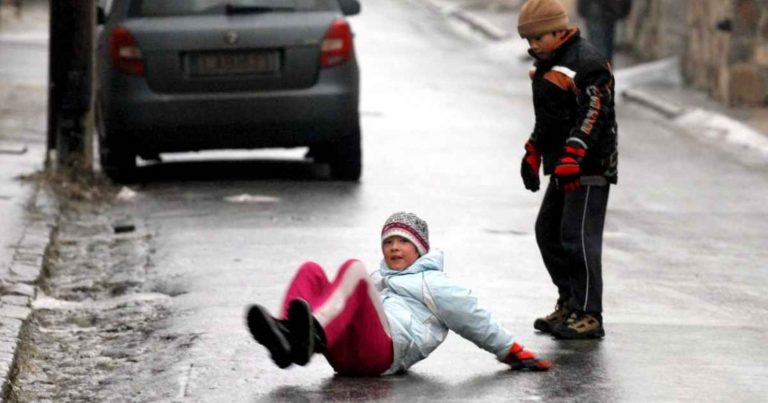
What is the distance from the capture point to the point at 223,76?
43.1 ft

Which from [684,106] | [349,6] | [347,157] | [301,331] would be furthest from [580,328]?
[684,106]

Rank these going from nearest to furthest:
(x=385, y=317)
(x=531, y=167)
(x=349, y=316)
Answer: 1. (x=349, y=316)
2. (x=385, y=317)
3. (x=531, y=167)

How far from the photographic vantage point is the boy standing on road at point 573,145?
7.95m

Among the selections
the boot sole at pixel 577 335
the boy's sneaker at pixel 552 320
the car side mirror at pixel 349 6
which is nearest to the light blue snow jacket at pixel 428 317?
the boot sole at pixel 577 335

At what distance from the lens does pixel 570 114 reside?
26.5 ft

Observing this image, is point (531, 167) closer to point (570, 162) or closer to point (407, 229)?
point (570, 162)

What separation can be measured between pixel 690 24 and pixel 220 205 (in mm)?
10390

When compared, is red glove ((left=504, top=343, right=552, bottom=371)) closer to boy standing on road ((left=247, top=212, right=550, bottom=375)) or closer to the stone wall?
boy standing on road ((left=247, top=212, right=550, bottom=375))

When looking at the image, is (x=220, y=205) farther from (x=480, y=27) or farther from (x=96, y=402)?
(x=480, y=27)

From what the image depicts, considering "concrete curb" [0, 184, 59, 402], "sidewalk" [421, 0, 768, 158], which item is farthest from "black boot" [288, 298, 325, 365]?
"sidewalk" [421, 0, 768, 158]

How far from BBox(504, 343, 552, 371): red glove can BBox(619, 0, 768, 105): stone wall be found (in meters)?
12.4

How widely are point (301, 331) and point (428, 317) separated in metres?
0.67

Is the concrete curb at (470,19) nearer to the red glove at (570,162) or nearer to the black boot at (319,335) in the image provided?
the red glove at (570,162)

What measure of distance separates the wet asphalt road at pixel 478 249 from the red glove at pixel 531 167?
2.05ft
